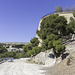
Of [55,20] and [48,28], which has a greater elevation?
[55,20]

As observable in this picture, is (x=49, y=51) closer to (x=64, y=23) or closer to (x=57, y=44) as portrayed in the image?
(x=57, y=44)

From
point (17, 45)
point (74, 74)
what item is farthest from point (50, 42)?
point (17, 45)

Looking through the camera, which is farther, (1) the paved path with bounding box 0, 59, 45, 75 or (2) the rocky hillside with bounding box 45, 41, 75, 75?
(1) the paved path with bounding box 0, 59, 45, 75

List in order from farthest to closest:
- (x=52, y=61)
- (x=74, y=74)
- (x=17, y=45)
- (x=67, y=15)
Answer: (x=17, y=45)
(x=67, y=15)
(x=52, y=61)
(x=74, y=74)

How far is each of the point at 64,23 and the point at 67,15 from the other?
25500mm

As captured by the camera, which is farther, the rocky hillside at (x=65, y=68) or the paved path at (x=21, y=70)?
the paved path at (x=21, y=70)

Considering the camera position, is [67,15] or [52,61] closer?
[52,61]

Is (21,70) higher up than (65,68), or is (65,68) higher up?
(65,68)

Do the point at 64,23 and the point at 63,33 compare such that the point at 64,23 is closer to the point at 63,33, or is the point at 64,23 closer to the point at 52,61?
the point at 63,33

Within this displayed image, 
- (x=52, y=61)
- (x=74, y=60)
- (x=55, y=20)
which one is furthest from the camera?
(x=55, y=20)

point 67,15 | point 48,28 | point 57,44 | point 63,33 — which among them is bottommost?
point 57,44

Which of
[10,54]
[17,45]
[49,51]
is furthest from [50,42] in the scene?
[17,45]

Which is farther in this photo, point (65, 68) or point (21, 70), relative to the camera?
point (21, 70)

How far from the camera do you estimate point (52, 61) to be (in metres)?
18.6
